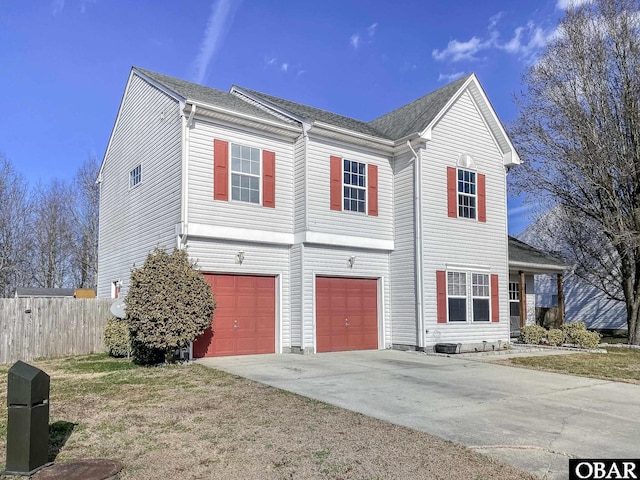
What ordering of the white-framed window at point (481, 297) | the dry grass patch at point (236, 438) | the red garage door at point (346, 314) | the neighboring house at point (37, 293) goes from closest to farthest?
the dry grass patch at point (236, 438), the red garage door at point (346, 314), the white-framed window at point (481, 297), the neighboring house at point (37, 293)

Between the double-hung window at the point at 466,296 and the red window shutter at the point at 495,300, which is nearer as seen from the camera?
the double-hung window at the point at 466,296

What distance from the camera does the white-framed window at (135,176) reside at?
1627 centimetres

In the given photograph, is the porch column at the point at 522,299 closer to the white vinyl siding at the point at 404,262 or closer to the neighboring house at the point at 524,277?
the neighboring house at the point at 524,277

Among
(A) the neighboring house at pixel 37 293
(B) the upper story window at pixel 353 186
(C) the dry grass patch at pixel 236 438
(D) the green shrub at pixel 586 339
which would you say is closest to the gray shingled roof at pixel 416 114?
(B) the upper story window at pixel 353 186

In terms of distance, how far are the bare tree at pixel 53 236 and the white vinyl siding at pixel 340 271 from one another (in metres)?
28.1

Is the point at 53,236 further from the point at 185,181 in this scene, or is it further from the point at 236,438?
the point at 236,438

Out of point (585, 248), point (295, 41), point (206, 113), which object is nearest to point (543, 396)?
point (206, 113)

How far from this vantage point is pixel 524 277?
22188mm

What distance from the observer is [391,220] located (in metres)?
16.6

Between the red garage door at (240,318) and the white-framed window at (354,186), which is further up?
the white-framed window at (354,186)

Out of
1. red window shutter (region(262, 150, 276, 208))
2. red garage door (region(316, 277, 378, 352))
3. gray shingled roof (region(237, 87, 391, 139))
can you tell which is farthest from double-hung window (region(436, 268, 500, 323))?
red window shutter (region(262, 150, 276, 208))

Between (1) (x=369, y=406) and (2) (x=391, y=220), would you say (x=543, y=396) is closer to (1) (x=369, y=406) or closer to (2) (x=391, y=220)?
(1) (x=369, y=406)

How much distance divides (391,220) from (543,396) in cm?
870

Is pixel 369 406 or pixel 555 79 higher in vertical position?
pixel 555 79
